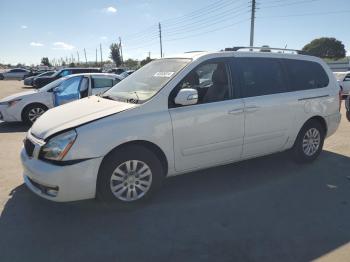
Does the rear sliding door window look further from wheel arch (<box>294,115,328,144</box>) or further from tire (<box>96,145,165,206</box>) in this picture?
tire (<box>96,145,165,206</box>)

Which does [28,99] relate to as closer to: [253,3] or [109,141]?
[109,141]

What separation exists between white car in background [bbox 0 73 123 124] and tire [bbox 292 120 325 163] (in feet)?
17.6

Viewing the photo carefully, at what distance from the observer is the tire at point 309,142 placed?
17.8ft

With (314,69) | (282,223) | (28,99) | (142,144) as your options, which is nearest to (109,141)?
(142,144)

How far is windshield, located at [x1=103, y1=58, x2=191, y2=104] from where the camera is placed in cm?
418

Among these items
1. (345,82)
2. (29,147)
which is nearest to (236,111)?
(29,147)

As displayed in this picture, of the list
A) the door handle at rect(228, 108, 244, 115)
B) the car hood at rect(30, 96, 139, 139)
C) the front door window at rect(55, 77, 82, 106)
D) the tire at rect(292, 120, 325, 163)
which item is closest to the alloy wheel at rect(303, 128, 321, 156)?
the tire at rect(292, 120, 325, 163)

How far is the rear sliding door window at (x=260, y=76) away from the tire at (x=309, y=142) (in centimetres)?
84

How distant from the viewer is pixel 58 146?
11.6ft

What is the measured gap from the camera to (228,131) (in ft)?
14.6

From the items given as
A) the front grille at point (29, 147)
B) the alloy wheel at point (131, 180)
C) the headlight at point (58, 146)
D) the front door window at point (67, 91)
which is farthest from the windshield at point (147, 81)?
the front door window at point (67, 91)

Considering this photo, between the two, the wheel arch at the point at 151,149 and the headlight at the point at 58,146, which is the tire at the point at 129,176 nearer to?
the wheel arch at the point at 151,149

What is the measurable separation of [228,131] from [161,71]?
119cm

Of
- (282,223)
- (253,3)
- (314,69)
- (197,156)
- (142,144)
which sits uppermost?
(253,3)
